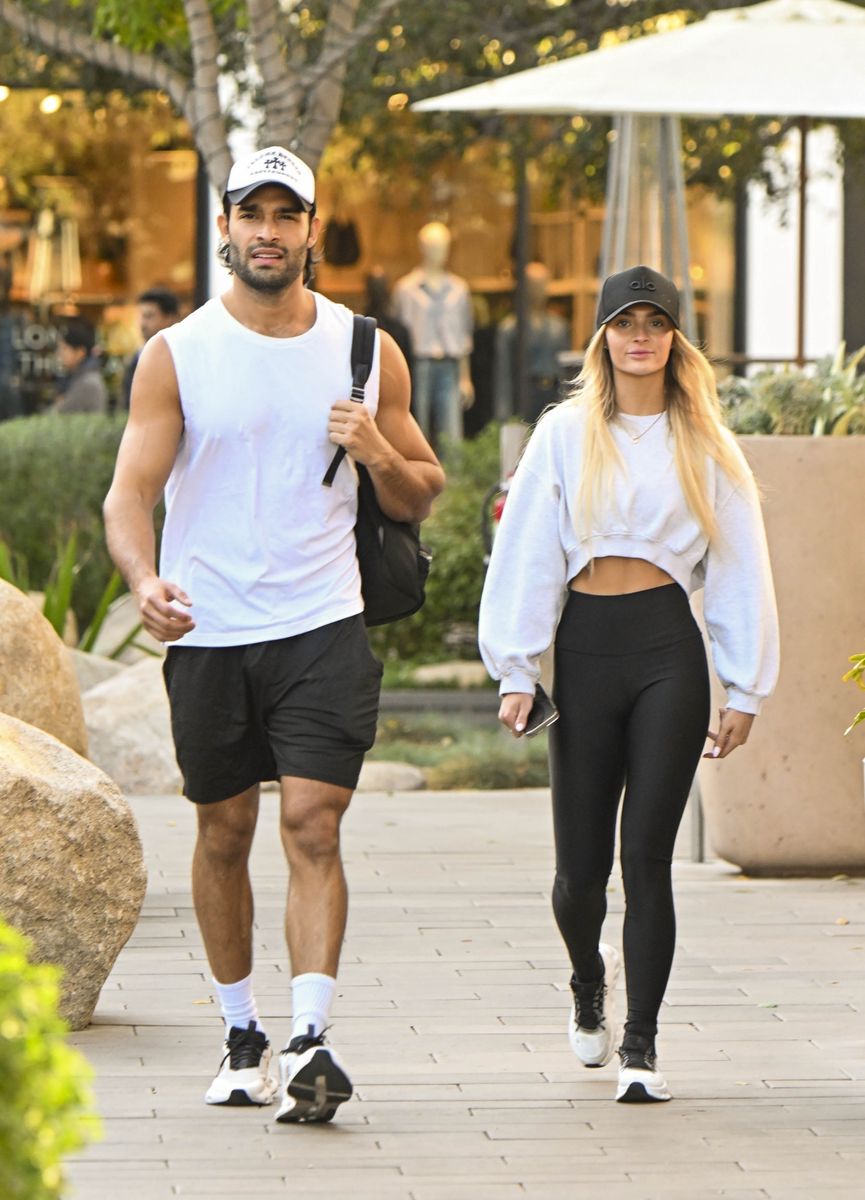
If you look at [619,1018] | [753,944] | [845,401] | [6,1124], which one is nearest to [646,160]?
[845,401]

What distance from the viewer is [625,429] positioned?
15.5 ft

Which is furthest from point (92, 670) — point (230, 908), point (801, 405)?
point (230, 908)

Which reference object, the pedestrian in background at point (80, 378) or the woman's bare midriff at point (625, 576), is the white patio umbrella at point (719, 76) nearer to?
the pedestrian in background at point (80, 378)

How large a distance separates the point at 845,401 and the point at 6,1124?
17.5ft

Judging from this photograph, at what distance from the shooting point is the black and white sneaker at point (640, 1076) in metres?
4.61

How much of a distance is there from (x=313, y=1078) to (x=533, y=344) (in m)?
12.6

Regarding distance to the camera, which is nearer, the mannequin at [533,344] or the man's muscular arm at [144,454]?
the man's muscular arm at [144,454]

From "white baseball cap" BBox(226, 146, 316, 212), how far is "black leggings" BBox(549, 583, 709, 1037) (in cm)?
103

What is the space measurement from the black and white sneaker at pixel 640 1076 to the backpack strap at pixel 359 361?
4.37 feet

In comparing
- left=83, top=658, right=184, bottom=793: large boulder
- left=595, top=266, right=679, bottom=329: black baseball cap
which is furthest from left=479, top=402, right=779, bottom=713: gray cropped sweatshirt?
left=83, top=658, right=184, bottom=793: large boulder

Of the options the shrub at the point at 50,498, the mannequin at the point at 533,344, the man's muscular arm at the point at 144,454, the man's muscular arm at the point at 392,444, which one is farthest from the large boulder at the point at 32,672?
the mannequin at the point at 533,344

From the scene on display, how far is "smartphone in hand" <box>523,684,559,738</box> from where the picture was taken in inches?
183

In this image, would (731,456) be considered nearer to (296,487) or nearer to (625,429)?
(625,429)

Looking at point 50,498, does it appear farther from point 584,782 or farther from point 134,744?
point 584,782
